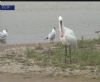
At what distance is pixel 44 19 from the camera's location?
23984 mm

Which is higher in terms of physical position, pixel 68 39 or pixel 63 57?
pixel 68 39

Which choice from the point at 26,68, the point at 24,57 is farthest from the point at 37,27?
the point at 26,68

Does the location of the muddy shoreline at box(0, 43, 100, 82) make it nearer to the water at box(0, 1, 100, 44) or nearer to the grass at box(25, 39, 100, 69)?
the grass at box(25, 39, 100, 69)

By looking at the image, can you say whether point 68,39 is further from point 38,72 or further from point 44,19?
point 44,19

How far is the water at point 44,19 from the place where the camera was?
19.4 m

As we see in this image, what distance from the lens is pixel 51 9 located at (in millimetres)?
27672

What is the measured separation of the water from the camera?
19.4m

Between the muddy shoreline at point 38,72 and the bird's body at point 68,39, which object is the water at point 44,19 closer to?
the bird's body at point 68,39

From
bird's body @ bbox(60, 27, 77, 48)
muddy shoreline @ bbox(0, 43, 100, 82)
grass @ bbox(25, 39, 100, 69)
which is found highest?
bird's body @ bbox(60, 27, 77, 48)

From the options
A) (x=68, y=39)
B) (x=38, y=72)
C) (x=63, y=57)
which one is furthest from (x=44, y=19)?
(x=38, y=72)

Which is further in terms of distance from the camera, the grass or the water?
the water

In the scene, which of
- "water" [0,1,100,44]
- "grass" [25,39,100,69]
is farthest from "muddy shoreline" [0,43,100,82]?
"water" [0,1,100,44]

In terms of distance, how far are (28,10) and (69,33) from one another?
1622cm

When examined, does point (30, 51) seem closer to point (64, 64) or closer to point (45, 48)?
point (45, 48)
